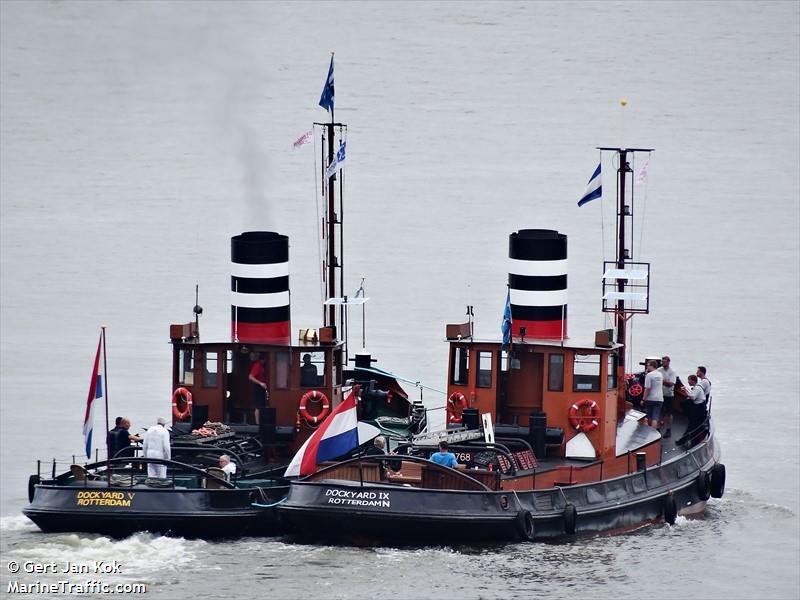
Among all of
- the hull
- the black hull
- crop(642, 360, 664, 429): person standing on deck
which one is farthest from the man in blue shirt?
crop(642, 360, 664, 429): person standing on deck

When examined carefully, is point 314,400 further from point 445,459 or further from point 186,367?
point 445,459

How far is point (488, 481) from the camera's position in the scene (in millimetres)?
34344

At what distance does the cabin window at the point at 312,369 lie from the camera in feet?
125

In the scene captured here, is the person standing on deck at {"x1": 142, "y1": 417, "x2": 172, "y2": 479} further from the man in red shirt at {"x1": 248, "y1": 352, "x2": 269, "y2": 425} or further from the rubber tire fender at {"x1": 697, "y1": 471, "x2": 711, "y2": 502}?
the rubber tire fender at {"x1": 697, "y1": 471, "x2": 711, "y2": 502}

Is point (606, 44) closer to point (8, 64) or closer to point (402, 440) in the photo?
point (8, 64)

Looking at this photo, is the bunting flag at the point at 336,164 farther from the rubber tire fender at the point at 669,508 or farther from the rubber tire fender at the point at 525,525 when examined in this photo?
the rubber tire fender at the point at 525,525

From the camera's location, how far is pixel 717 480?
40.2 m

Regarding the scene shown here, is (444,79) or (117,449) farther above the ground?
(444,79)

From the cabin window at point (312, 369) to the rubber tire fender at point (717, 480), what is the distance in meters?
8.30

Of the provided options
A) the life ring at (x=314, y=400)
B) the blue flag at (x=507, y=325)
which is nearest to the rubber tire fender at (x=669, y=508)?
the blue flag at (x=507, y=325)

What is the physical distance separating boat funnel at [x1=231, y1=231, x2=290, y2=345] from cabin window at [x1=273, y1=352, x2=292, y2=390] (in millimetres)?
554

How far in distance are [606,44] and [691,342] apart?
67248mm

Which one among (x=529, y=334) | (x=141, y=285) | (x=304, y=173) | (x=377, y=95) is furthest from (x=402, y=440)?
(x=377, y=95)

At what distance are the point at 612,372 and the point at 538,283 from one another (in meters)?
2.24
